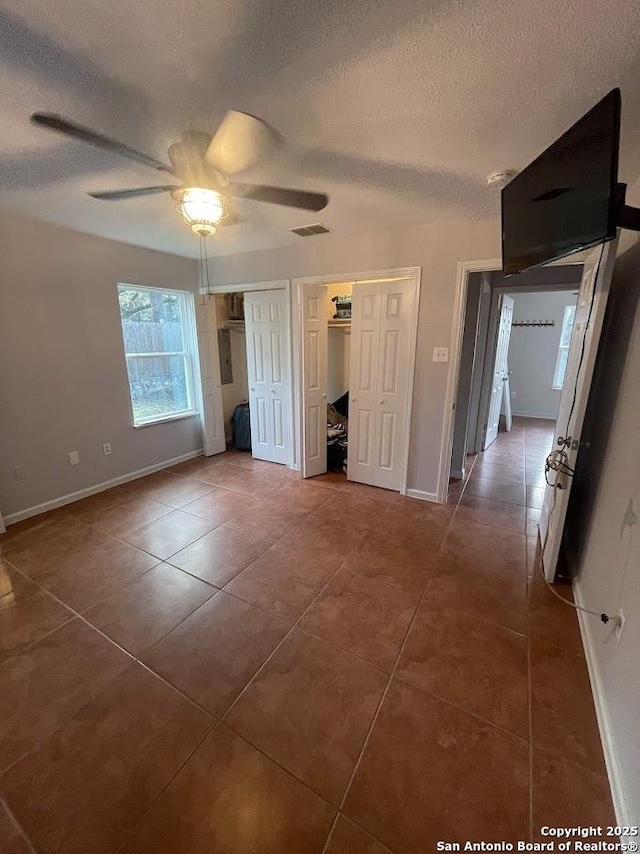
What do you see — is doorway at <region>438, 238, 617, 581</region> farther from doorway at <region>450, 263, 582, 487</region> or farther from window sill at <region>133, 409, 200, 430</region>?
window sill at <region>133, 409, 200, 430</region>

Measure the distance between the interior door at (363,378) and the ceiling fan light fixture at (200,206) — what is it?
1780mm

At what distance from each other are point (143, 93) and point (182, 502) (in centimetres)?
287

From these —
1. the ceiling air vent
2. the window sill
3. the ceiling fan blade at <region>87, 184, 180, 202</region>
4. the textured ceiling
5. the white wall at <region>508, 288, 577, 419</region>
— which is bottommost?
the window sill

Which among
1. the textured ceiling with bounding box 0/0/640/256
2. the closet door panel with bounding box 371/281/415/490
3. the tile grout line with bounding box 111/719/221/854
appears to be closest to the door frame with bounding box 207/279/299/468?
the closet door panel with bounding box 371/281/415/490

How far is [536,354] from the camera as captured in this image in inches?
254

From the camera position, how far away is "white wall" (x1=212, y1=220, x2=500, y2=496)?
2.74 m

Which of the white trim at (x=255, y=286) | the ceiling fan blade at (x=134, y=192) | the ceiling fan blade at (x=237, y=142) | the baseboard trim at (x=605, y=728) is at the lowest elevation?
the baseboard trim at (x=605, y=728)

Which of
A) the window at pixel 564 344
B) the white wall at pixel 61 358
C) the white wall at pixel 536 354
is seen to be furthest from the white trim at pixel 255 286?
the window at pixel 564 344

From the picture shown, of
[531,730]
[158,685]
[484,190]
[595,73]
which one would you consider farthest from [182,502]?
[595,73]

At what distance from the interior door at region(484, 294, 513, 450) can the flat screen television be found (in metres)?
2.90

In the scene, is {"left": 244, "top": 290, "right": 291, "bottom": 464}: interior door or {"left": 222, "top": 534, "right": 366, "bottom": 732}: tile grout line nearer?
{"left": 222, "top": 534, "right": 366, "bottom": 732}: tile grout line

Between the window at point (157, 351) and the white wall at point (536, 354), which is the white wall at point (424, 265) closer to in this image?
the window at point (157, 351)

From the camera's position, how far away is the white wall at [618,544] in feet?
3.84

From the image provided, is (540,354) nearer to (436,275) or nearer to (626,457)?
(436,275)
